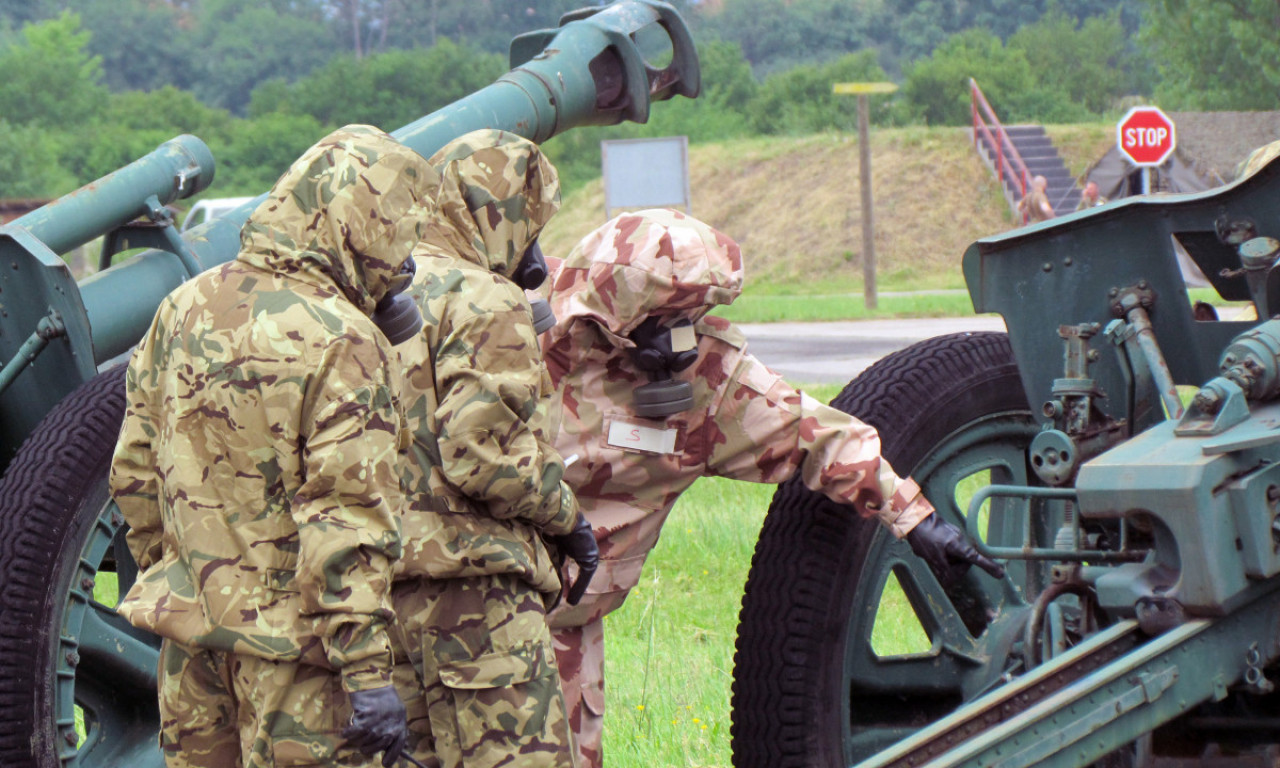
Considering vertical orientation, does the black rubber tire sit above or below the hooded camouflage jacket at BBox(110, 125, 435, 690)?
below

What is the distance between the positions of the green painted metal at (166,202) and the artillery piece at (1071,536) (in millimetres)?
1817

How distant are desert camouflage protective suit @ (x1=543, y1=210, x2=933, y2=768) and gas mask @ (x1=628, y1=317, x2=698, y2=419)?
29 millimetres

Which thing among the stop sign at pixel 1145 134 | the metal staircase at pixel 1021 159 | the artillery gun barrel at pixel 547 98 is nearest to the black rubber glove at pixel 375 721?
the artillery gun barrel at pixel 547 98

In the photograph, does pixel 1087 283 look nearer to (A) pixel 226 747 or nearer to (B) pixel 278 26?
(A) pixel 226 747

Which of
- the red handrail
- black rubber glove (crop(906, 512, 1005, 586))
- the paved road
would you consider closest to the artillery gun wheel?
black rubber glove (crop(906, 512, 1005, 586))

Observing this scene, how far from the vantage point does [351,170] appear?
110 inches

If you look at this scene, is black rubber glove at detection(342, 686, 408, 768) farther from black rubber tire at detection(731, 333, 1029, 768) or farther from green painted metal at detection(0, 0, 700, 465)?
green painted metal at detection(0, 0, 700, 465)

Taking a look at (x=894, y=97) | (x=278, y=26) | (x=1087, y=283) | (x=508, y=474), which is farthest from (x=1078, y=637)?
(x=278, y=26)

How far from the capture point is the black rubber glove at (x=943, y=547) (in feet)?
10.8

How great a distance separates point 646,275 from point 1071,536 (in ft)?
3.15

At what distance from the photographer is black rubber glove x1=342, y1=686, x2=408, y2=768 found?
8.71 feet

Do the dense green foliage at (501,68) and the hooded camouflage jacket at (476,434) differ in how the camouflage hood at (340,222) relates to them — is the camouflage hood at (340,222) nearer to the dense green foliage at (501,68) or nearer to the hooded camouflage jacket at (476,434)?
the hooded camouflage jacket at (476,434)

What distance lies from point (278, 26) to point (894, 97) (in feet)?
129

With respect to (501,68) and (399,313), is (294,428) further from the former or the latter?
(501,68)
